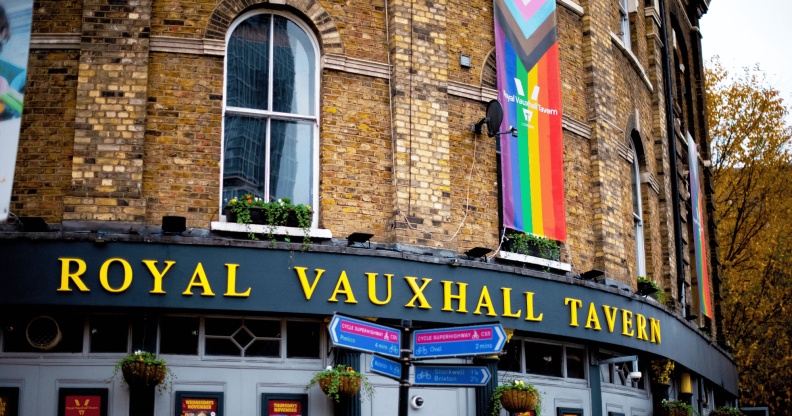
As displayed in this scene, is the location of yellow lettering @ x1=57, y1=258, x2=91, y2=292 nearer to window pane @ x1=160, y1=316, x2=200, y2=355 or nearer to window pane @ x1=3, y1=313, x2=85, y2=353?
window pane @ x1=3, y1=313, x2=85, y2=353

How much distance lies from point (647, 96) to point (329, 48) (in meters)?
9.11

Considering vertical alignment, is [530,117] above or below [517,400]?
above

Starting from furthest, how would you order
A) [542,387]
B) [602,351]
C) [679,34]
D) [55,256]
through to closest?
1. [679,34]
2. [602,351]
3. [542,387]
4. [55,256]

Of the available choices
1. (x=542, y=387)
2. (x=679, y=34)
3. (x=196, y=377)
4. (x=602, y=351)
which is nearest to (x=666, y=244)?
(x=602, y=351)

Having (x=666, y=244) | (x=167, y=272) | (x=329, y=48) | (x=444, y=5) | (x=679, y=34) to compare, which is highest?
(x=679, y=34)

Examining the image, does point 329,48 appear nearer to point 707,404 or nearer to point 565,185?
point 565,185

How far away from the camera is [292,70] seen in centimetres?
1216

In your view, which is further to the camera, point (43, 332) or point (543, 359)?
point (543, 359)

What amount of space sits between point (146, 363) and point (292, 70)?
15.3 ft

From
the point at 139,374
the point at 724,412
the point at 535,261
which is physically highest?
the point at 535,261

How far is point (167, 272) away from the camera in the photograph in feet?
33.0

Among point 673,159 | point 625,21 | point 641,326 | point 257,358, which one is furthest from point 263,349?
point 673,159

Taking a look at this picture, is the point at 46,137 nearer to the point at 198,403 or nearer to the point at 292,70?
the point at 292,70

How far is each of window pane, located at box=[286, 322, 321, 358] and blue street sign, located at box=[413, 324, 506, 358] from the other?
3.34 meters
